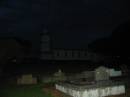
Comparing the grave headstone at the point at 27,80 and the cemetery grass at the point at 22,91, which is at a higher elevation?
the grave headstone at the point at 27,80

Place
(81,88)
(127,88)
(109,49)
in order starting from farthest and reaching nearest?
(109,49) → (127,88) → (81,88)

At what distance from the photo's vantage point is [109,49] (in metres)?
75.0

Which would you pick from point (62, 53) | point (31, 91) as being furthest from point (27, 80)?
point (62, 53)

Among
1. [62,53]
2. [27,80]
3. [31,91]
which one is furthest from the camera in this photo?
[62,53]

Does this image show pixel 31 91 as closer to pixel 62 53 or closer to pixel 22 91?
pixel 22 91

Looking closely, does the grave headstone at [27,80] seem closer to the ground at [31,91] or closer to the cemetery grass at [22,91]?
the ground at [31,91]

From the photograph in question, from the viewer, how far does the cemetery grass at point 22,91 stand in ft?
105

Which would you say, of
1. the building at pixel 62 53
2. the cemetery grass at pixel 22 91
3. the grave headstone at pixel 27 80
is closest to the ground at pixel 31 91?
the cemetery grass at pixel 22 91

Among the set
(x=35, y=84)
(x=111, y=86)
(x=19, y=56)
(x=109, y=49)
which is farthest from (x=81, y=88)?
(x=109, y=49)

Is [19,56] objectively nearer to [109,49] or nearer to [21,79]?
[109,49]

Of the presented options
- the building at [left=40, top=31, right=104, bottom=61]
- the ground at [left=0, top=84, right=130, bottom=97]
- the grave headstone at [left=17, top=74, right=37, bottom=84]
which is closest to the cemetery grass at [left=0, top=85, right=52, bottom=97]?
the ground at [left=0, top=84, right=130, bottom=97]

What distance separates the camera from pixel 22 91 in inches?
1356

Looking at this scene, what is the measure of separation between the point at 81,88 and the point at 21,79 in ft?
39.4

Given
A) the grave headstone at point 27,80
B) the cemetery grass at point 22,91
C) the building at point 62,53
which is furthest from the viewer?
the building at point 62,53
